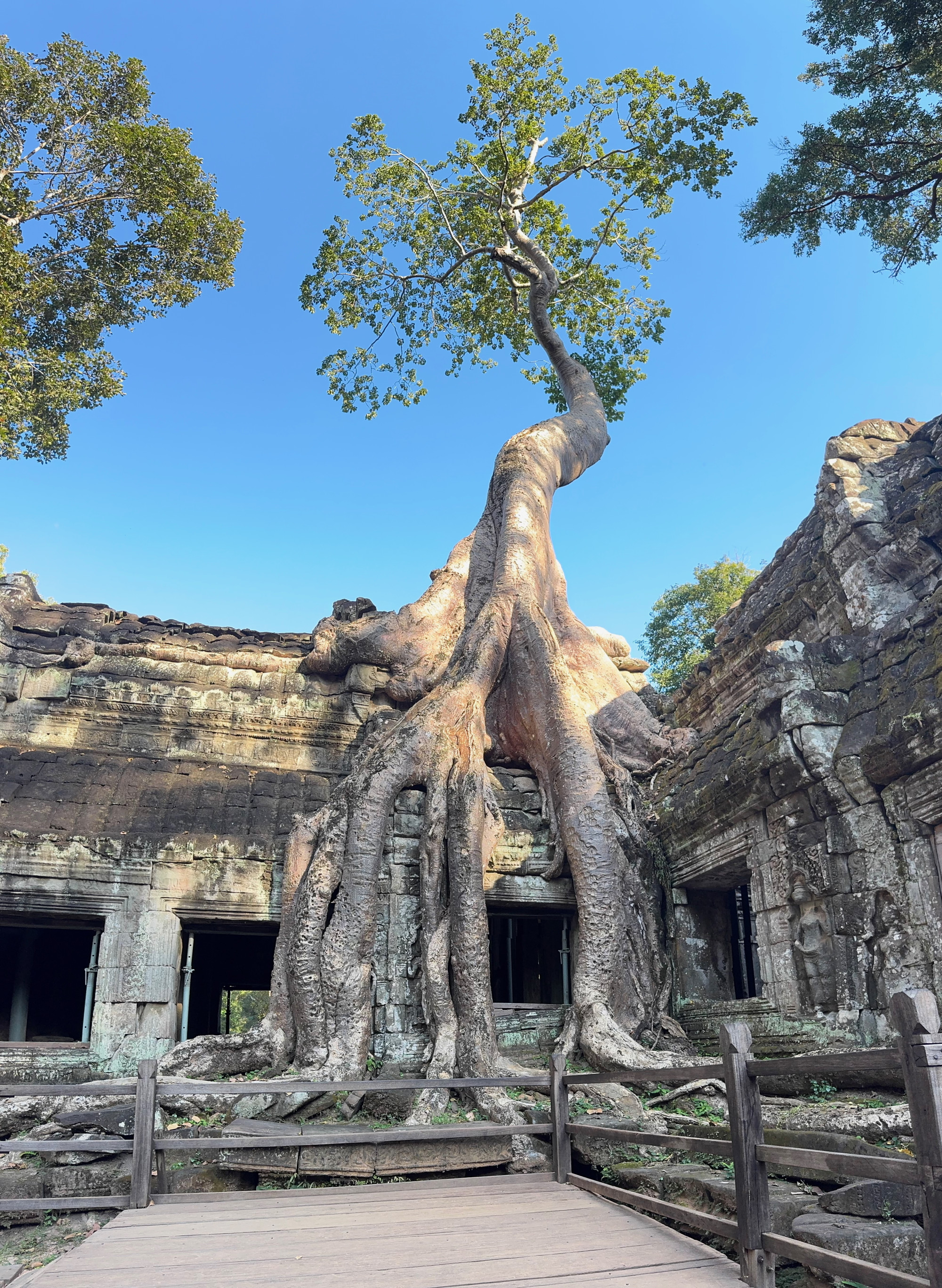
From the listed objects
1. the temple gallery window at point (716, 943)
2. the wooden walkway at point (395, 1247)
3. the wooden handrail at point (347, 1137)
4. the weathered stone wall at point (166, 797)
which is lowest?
the wooden walkway at point (395, 1247)

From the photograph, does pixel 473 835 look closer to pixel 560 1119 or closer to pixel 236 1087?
pixel 560 1119

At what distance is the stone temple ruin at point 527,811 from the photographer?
5215 millimetres

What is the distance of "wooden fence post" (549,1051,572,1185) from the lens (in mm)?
4199

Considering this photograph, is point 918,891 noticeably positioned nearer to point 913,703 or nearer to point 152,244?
point 913,703

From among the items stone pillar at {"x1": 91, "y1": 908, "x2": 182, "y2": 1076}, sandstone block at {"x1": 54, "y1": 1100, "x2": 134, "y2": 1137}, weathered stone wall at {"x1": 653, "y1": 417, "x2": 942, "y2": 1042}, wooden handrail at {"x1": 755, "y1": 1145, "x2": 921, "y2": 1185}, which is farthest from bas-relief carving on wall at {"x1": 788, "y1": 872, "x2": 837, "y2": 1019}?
stone pillar at {"x1": 91, "y1": 908, "x2": 182, "y2": 1076}

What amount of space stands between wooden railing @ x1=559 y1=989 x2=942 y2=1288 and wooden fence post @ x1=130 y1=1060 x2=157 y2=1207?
1927 millimetres

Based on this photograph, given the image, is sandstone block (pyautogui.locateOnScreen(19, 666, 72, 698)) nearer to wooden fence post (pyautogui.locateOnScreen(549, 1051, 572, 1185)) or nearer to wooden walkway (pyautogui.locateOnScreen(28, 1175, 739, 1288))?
wooden walkway (pyautogui.locateOnScreen(28, 1175, 739, 1288))

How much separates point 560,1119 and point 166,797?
4.77m

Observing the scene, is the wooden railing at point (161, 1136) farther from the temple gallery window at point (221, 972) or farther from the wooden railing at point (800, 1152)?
the temple gallery window at point (221, 972)

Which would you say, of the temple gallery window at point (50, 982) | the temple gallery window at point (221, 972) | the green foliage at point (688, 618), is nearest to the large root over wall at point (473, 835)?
the temple gallery window at point (221, 972)

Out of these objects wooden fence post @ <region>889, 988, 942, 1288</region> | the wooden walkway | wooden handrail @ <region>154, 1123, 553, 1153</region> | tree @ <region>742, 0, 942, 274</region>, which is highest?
tree @ <region>742, 0, 942, 274</region>

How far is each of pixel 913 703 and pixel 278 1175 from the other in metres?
4.04

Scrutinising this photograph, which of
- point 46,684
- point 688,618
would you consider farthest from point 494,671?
point 688,618

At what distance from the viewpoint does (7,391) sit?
8.32 m
